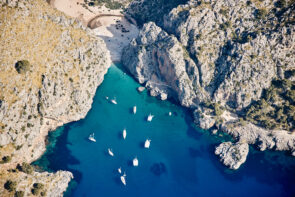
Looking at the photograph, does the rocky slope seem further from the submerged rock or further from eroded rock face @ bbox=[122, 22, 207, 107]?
the submerged rock

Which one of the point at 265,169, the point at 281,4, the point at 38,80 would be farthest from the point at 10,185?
the point at 281,4

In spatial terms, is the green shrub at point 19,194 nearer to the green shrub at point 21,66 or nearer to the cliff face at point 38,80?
the cliff face at point 38,80

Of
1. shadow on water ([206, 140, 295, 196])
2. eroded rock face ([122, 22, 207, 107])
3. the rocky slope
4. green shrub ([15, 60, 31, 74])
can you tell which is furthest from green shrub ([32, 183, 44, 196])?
eroded rock face ([122, 22, 207, 107])

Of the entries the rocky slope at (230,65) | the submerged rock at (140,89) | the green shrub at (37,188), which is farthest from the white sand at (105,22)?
the green shrub at (37,188)

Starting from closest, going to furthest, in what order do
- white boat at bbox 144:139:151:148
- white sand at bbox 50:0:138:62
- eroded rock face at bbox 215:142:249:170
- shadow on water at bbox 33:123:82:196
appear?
1. shadow on water at bbox 33:123:82:196
2. eroded rock face at bbox 215:142:249:170
3. white boat at bbox 144:139:151:148
4. white sand at bbox 50:0:138:62

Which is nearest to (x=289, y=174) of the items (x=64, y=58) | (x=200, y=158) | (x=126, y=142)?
(x=200, y=158)

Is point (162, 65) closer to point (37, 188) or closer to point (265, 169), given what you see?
point (265, 169)
